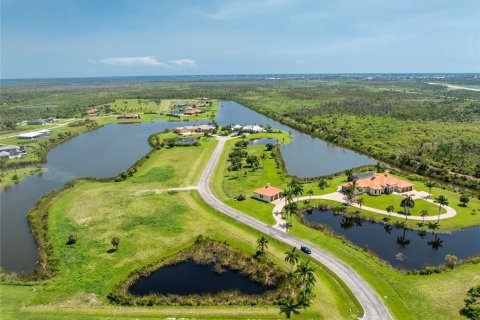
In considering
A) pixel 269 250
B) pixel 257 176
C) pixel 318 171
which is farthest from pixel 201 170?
pixel 269 250

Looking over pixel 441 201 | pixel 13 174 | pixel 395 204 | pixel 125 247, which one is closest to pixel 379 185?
pixel 395 204

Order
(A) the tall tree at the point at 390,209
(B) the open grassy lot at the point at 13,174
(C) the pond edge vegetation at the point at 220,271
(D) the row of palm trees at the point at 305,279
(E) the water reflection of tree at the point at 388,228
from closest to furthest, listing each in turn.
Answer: (D) the row of palm trees at the point at 305,279 → (C) the pond edge vegetation at the point at 220,271 → (E) the water reflection of tree at the point at 388,228 → (A) the tall tree at the point at 390,209 → (B) the open grassy lot at the point at 13,174

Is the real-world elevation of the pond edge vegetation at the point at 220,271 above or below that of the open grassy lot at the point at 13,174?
below

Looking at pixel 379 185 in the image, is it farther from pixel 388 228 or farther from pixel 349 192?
pixel 388 228

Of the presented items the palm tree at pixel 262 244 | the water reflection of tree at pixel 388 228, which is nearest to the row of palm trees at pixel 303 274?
the palm tree at pixel 262 244

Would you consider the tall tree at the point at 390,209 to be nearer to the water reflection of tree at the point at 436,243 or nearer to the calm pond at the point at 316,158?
the water reflection of tree at the point at 436,243

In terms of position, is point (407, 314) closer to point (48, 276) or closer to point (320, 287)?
point (320, 287)
